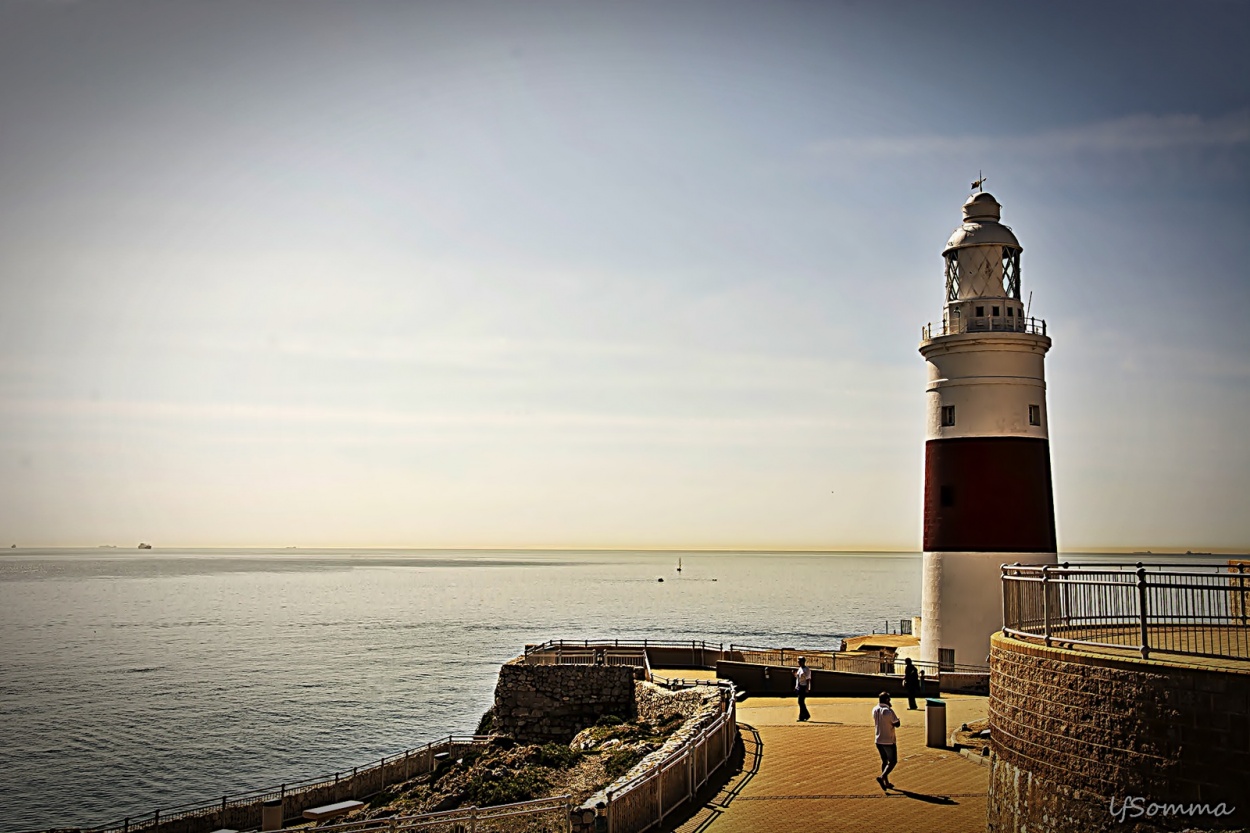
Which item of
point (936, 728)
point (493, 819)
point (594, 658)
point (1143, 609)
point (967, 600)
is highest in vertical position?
point (1143, 609)

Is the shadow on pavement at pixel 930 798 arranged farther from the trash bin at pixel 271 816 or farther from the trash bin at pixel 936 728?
the trash bin at pixel 271 816

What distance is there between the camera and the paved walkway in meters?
13.6

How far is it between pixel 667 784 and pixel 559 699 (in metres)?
18.2

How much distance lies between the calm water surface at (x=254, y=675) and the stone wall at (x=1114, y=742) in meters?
28.0

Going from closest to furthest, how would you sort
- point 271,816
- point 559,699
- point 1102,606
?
1. point 1102,606
2. point 271,816
3. point 559,699

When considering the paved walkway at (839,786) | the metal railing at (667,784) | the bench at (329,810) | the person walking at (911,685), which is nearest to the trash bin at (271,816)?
the bench at (329,810)

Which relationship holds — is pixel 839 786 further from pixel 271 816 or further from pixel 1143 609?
pixel 271 816

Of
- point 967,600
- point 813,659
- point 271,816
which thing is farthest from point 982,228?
point 271,816

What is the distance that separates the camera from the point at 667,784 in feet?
45.8

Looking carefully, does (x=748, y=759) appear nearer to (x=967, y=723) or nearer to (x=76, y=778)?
(x=967, y=723)

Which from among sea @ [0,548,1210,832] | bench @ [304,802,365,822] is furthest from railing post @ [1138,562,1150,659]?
sea @ [0,548,1210,832]

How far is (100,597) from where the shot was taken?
144 meters

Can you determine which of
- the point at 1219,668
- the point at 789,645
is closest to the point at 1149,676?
the point at 1219,668

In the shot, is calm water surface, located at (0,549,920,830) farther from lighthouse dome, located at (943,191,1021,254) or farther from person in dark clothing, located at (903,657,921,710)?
lighthouse dome, located at (943,191,1021,254)
